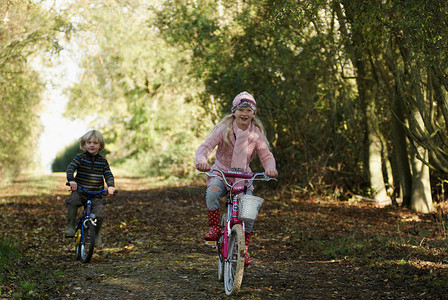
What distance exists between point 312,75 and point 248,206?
977 cm

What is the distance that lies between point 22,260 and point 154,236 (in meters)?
3.40

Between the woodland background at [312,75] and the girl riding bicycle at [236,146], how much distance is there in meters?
2.86

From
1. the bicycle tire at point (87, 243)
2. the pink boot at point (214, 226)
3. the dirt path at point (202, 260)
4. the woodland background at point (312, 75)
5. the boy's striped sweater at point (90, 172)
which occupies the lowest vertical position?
the dirt path at point (202, 260)

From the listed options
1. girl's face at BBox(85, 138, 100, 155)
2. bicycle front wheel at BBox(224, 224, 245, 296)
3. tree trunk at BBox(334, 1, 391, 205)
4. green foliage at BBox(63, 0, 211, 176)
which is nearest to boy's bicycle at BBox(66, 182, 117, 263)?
girl's face at BBox(85, 138, 100, 155)

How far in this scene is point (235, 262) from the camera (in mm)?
5352

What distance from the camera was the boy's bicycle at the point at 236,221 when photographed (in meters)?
5.12

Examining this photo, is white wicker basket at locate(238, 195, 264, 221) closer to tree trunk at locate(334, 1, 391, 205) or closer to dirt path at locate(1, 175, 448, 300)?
dirt path at locate(1, 175, 448, 300)

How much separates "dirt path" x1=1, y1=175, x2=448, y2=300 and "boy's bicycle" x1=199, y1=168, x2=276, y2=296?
0.28 meters

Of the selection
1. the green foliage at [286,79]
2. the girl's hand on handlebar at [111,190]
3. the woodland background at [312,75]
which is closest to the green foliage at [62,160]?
the woodland background at [312,75]

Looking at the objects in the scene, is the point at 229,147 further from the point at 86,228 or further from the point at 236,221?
the point at 86,228

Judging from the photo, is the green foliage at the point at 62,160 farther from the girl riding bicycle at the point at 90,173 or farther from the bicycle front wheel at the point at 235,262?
the bicycle front wheel at the point at 235,262

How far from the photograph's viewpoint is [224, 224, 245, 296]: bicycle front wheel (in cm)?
506

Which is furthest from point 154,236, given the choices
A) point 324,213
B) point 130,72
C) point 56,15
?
point 130,72

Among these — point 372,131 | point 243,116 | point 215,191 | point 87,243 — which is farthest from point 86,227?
point 372,131
